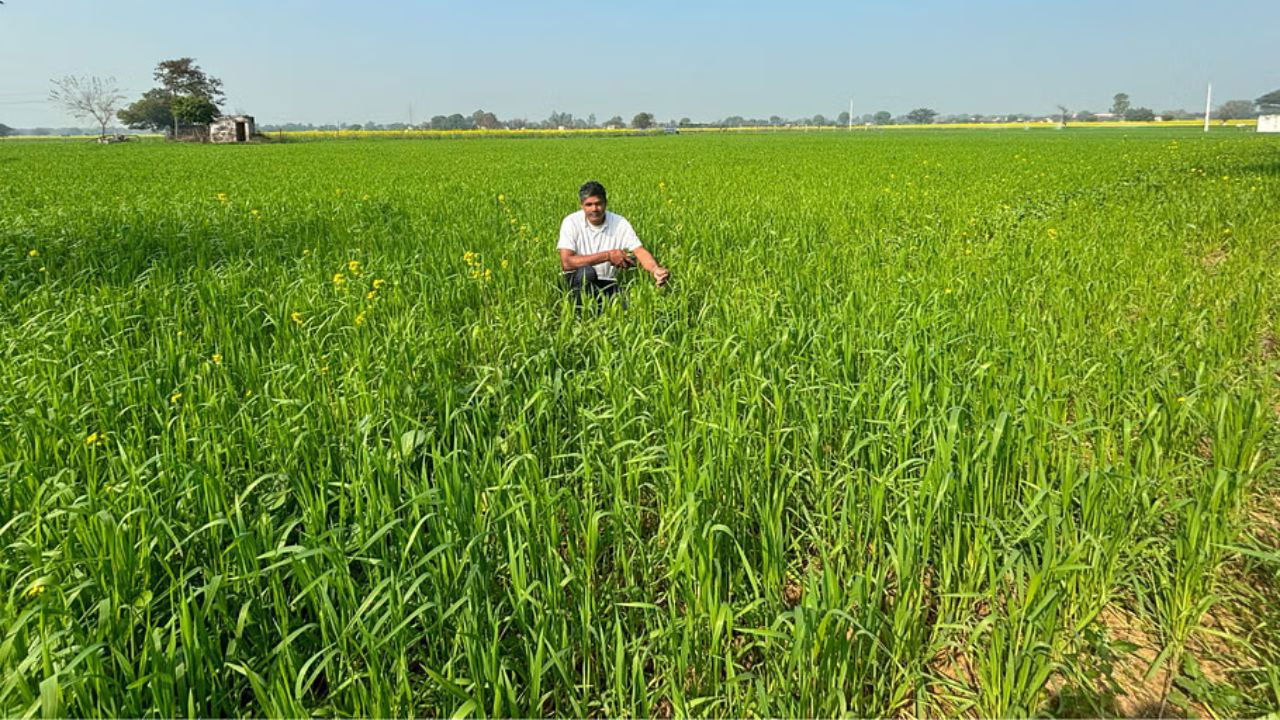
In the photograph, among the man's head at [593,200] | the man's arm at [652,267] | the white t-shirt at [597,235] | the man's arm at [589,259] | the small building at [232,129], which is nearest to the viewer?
the man's arm at [652,267]

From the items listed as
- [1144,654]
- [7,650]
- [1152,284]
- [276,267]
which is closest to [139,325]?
[276,267]

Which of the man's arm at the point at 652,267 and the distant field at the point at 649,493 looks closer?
the distant field at the point at 649,493

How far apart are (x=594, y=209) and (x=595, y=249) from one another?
0.40 meters

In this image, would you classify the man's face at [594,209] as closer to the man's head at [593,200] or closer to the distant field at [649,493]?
the man's head at [593,200]

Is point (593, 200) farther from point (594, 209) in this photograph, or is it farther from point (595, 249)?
point (595, 249)

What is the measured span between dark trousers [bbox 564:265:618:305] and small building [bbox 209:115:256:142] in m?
66.0

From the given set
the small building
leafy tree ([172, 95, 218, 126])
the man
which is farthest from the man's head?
leafy tree ([172, 95, 218, 126])

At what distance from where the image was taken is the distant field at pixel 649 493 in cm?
186

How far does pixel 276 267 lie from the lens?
243 inches

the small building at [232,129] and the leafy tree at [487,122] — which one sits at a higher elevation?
the leafy tree at [487,122]

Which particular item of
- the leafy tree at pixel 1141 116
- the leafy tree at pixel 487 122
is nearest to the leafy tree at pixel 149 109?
the leafy tree at pixel 487 122

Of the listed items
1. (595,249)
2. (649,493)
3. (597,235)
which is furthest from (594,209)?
(649,493)

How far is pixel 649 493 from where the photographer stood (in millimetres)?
2973

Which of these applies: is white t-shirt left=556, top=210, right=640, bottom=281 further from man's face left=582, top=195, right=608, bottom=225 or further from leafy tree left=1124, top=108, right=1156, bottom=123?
leafy tree left=1124, top=108, right=1156, bottom=123
